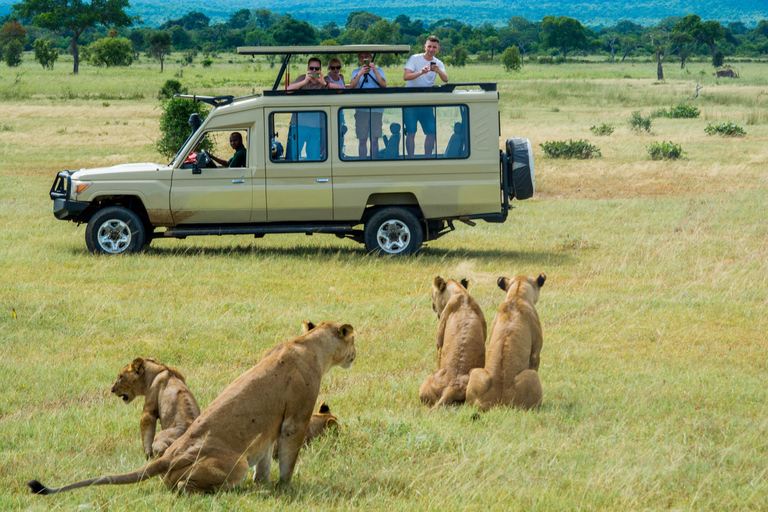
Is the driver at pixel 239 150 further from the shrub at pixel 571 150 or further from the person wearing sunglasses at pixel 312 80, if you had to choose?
the shrub at pixel 571 150

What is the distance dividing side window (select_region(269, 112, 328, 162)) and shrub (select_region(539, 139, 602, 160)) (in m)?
11.2

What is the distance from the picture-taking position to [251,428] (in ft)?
12.9

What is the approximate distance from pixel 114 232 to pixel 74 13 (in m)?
72.2

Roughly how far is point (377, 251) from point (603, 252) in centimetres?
296

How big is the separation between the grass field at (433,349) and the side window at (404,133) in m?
1.37

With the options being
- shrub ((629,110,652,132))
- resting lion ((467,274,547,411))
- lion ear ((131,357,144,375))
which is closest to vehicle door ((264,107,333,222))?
resting lion ((467,274,547,411))

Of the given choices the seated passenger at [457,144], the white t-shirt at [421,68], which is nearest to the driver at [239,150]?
the white t-shirt at [421,68]

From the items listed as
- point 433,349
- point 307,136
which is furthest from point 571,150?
point 433,349

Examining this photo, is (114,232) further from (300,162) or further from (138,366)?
(138,366)

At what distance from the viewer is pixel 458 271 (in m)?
9.80

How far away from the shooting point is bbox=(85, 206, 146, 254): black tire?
10641 millimetres

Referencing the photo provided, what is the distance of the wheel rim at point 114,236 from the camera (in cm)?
1066

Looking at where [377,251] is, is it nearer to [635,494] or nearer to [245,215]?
[245,215]

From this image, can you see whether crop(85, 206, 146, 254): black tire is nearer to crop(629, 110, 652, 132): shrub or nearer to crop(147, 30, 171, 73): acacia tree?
crop(629, 110, 652, 132): shrub
